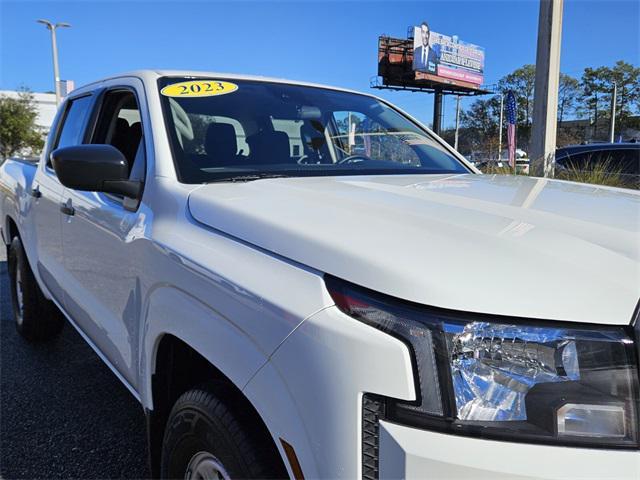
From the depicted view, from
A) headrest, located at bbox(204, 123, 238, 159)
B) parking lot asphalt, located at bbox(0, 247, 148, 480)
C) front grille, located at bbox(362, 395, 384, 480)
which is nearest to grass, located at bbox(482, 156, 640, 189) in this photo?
headrest, located at bbox(204, 123, 238, 159)

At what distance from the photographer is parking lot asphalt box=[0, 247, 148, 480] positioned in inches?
104

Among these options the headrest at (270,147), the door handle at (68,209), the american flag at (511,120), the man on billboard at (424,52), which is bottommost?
the door handle at (68,209)

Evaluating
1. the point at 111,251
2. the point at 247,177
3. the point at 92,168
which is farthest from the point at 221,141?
the point at 111,251

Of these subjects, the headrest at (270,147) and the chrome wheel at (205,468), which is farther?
the headrest at (270,147)

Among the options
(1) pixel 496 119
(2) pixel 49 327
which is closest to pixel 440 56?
(1) pixel 496 119

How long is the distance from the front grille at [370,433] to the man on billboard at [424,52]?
51444mm

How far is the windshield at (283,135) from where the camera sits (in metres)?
2.22

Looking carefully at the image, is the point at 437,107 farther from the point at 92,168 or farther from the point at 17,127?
the point at 92,168

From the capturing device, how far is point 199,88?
2492mm

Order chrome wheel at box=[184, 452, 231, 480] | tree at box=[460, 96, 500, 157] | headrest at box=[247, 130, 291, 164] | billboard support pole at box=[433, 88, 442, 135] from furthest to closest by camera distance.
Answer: tree at box=[460, 96, 500, 157], billboard support pole at box=[433, 88, 442, 135], headrest at box=[247, 130, 291, 164], chrome wheel at box=[184, 452, 231, 480]

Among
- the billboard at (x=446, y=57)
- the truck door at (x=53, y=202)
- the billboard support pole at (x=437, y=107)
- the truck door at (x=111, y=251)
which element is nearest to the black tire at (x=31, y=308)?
the truck door at (x=53, y=202)

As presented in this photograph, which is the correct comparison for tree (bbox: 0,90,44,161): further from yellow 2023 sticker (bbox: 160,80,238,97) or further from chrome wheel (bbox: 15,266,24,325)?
yellow 2023 sticker (bbox: 160,80,238,97)

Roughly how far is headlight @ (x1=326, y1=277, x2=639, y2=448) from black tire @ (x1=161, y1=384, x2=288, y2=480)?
439 mm

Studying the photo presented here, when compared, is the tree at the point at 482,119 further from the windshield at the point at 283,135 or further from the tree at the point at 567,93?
the windshield at the point at 283,135
